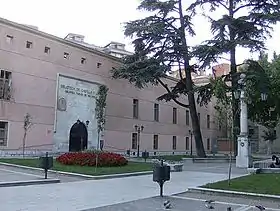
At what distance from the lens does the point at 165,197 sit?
460 inches

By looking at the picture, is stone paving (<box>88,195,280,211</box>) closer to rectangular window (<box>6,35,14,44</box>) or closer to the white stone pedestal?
the white stone pedestal

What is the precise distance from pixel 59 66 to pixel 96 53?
5.23 meters

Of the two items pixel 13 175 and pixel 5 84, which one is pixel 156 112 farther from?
pixel 13 175

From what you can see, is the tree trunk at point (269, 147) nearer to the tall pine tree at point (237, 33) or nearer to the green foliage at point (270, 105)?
the green foliage at point (270, 105)

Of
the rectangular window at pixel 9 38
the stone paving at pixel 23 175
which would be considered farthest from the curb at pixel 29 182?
the rectangular window at pixel 9 38

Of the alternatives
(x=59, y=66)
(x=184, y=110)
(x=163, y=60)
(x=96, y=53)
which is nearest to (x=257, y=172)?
(x=163, y=60)

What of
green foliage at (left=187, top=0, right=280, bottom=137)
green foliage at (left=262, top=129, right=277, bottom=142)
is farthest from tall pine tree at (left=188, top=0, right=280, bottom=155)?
green foliage at (left=262, top=129, right=277, bottom=142)

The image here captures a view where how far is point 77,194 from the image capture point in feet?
39.1

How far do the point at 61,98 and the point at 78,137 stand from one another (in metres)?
4.20

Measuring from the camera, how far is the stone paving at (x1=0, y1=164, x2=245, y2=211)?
9711 millimetres

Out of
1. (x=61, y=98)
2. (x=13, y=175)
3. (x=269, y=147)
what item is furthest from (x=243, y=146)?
(x=269, y=147)

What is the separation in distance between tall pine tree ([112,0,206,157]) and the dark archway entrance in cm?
574

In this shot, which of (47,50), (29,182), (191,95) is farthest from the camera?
(191,95)

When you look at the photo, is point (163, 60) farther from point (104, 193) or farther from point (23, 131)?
point (104, 193)
